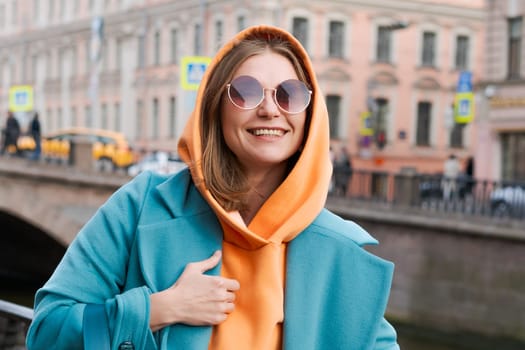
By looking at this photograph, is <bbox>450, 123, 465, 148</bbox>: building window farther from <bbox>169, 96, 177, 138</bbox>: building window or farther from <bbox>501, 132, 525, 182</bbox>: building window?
<bbox>501, 132, 525, 182</bbox>: building window

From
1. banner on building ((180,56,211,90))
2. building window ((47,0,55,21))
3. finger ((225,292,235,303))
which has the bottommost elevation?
finger ((225,292,235,303))

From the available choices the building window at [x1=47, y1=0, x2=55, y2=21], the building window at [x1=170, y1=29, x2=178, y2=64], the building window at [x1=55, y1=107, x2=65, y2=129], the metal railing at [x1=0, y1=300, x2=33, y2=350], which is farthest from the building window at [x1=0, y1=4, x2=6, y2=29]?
the metal railing at [x1=0, y1=300, x2=33, y2=350]

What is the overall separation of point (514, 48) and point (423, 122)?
516 inches

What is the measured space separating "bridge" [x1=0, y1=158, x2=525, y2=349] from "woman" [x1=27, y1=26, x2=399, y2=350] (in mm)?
15017

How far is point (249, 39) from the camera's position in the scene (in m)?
2.26

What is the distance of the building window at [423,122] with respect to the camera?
129 feet

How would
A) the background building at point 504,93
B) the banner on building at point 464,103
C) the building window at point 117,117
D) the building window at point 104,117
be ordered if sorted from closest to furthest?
the banner on building at point 464,103 < the background building at point 504,93 < the building window at point 117,117 < the building window at point 104,117

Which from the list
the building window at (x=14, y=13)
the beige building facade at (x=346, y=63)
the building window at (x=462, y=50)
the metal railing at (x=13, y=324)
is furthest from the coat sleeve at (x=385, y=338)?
the building window at (x=14, y=13)

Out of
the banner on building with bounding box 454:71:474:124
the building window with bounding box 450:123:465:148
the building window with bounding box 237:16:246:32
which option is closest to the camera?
the banner on building with bounding box 454:71:474:124

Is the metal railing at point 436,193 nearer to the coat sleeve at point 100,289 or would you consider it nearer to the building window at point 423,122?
the coat sleeve at point 100,289

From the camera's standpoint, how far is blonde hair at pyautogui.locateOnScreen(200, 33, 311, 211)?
2207 mm

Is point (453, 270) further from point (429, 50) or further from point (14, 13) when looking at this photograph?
point (14, 13)

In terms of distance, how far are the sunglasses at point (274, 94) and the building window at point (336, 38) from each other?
35.7 m

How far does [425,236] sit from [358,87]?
1964 cm
